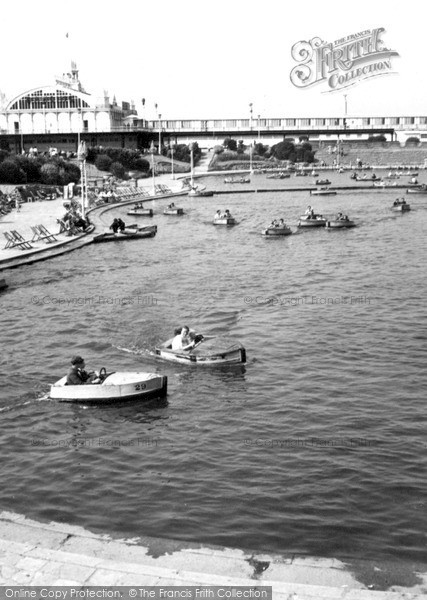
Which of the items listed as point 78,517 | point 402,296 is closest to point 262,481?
point 78,517

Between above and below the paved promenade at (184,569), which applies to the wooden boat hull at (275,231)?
above

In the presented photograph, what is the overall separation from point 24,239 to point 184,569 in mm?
46045

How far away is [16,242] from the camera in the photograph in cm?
5547

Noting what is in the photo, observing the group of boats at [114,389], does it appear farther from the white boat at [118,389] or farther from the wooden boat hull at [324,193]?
the wooden boat hull at [324,193]

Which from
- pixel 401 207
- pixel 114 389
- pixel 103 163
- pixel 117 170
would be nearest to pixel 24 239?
pixel 114 389

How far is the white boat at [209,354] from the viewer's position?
90.1 ft

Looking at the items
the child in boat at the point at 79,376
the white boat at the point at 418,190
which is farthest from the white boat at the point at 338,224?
the child in boat at the point at 79,376

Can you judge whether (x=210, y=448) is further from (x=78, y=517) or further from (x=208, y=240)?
(x=208, y=240)

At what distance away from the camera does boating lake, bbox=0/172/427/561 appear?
56.9 ft

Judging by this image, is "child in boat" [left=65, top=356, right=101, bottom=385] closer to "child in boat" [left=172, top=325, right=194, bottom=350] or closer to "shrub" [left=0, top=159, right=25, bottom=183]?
"child in boat" [left=172, top=325, right=194, bottom=350]

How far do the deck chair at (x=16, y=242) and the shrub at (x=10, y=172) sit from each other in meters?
46.5

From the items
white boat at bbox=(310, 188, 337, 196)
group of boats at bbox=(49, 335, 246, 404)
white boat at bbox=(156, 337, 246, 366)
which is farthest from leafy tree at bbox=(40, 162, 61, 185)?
group of boats at bbox=(49, 335, 246, 404)

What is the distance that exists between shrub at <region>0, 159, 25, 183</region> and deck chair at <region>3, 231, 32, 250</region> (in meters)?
46.5

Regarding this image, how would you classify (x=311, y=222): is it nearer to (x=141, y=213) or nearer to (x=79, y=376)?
(x=141, y=213)
